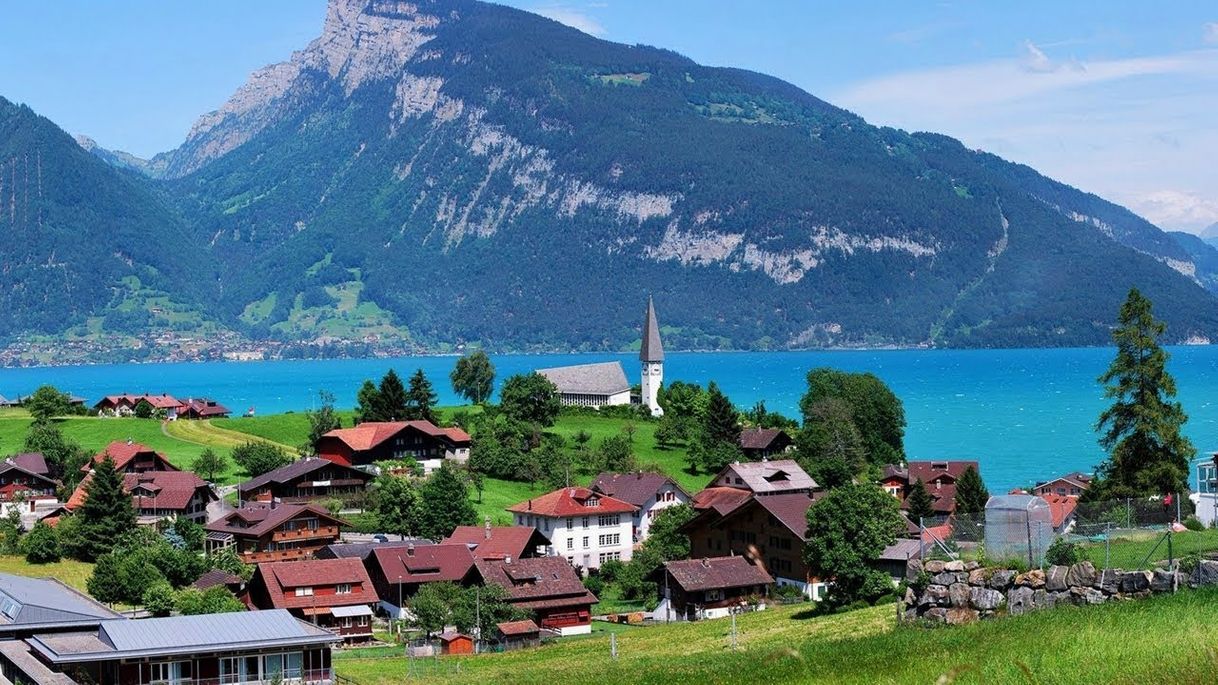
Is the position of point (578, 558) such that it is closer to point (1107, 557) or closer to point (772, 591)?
point (772, 591)

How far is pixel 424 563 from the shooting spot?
161ft

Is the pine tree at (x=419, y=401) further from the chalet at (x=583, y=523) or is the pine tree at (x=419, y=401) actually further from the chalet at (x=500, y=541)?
the chalet at (x=500, y=541)

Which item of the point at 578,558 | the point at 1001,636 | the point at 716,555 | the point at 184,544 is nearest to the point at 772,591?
the point at 716,555

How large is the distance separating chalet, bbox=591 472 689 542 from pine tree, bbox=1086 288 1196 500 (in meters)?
24.9

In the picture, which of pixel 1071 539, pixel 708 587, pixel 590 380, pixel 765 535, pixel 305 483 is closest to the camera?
pixel 1071 539

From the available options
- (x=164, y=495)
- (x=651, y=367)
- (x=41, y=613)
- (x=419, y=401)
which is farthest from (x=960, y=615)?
(x=651, y=367)

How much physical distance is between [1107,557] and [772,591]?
29.5m

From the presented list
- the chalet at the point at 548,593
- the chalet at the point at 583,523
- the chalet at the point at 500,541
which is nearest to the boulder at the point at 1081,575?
A: the chalet at the point at 548,593

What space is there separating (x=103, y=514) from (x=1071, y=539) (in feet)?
144

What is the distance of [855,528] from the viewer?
139 ft

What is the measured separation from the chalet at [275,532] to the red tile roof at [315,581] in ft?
29.0

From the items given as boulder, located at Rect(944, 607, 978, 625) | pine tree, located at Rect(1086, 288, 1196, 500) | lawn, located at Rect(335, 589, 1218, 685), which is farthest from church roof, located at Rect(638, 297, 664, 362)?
lawn, located at Rect(335, 589, 1218, 685)

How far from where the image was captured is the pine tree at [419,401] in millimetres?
85188

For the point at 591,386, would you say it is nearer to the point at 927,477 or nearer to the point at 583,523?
the point at 927,477
